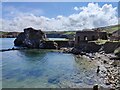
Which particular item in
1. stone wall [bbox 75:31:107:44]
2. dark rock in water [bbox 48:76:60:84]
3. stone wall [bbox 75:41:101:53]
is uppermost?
stone wall [bbox 75:31:107:44]

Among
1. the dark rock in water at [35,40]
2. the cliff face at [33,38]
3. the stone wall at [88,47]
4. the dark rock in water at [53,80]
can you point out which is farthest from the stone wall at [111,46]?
the cliff face at [33,38]

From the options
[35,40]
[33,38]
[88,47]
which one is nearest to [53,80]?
[88,47]

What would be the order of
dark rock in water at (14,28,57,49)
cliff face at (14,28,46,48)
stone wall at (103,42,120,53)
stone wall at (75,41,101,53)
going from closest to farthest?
stone wall at (103,42,120,53), stone wall at (75,41,101,53), dark rock in water at (14,28,57,49), cliff face at (14,28,46,48)

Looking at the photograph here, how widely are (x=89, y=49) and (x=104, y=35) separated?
15.6 m

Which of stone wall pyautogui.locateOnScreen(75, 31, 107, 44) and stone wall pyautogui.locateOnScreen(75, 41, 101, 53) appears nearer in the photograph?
stone wall pyautogui.locateOnScreen(75, 41, 101, 53)

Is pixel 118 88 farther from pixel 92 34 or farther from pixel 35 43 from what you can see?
pixel 35 43

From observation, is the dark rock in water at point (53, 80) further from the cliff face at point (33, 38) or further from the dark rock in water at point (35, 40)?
the cliff face at point (33, 38)

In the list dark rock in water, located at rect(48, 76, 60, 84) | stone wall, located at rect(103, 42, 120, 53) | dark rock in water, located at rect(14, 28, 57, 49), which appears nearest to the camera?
dark rock in water, located at rect(48, 76, 60, 84)

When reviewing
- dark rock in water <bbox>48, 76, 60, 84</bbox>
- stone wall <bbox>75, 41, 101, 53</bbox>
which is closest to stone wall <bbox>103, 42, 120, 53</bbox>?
stone wall <bbox>75, 41, 101, 53</bbox>

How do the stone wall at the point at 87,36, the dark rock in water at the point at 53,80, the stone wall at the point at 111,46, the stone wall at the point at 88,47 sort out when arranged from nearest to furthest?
1. the dark rock in water at the point at 53,80
2. the stone wall at the point at 111,46
3. the stone wall at the point at 88,47
4. the stone wall at the point at 87,36

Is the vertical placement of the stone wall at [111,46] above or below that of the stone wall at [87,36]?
below

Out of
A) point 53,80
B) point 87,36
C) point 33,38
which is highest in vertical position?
point 87,36

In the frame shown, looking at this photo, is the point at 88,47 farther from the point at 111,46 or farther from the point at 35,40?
the point at 35,40

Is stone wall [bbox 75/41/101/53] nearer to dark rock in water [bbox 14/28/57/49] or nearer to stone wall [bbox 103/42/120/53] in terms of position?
stone wall [bbox 103/42/120/53]
